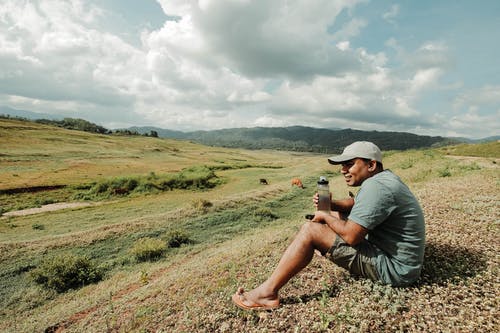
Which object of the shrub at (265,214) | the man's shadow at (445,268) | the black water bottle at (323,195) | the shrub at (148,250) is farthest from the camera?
the shrub at (265,214)

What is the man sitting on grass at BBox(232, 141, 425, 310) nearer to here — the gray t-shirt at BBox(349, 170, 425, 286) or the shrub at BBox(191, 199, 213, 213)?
the gray t-shirt at BBox(349, 170, 425, 286)

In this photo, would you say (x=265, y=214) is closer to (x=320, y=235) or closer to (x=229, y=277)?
(x=229, y=277)

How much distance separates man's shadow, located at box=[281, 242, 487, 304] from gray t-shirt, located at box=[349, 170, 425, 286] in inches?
25.7

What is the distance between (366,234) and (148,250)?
12669 mm

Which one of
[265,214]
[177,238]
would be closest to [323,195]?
[177,238]

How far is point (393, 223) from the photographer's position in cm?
438

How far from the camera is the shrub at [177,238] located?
50.4ft

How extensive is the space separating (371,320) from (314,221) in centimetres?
181

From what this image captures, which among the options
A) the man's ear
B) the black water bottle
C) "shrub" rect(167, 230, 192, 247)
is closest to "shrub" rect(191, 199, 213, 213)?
"shrub" rect(167, 230, 192, 247)

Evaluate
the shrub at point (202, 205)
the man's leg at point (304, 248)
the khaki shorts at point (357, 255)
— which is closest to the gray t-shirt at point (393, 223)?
the khaki shorts at point (357, 255)

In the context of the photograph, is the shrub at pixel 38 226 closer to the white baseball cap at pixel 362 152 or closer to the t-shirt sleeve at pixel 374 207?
the white baseball cap at pixel 362 152

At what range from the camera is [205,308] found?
5.64m

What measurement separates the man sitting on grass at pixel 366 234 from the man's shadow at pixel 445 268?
2.01ft

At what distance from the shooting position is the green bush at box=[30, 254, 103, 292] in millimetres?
11445
